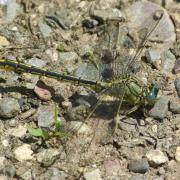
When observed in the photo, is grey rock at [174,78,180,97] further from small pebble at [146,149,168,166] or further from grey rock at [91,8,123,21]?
grey rock at [91,8,123,21]

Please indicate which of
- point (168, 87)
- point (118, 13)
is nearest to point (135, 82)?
point (168, 87)

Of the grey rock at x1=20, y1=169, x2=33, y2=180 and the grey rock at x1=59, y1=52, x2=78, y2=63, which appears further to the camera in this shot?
the grey rock at x1=59, y1=52, x2=78, y2=63

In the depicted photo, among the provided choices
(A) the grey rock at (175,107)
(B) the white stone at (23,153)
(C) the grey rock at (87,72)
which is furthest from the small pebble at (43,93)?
(A) the grey rock at (175,107)

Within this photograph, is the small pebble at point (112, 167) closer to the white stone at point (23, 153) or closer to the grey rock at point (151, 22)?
the white stone at point (23, 153)

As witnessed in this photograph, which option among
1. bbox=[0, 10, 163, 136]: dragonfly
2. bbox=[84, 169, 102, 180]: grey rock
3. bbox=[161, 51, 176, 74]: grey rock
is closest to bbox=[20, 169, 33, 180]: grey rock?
bbox=[84, 169, 102, 180]: grey rock

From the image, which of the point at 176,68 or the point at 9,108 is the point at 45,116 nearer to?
the point at 9,108

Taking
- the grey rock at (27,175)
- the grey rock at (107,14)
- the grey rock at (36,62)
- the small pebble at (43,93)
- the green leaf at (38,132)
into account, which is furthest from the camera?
the grey rock at (107,14)
